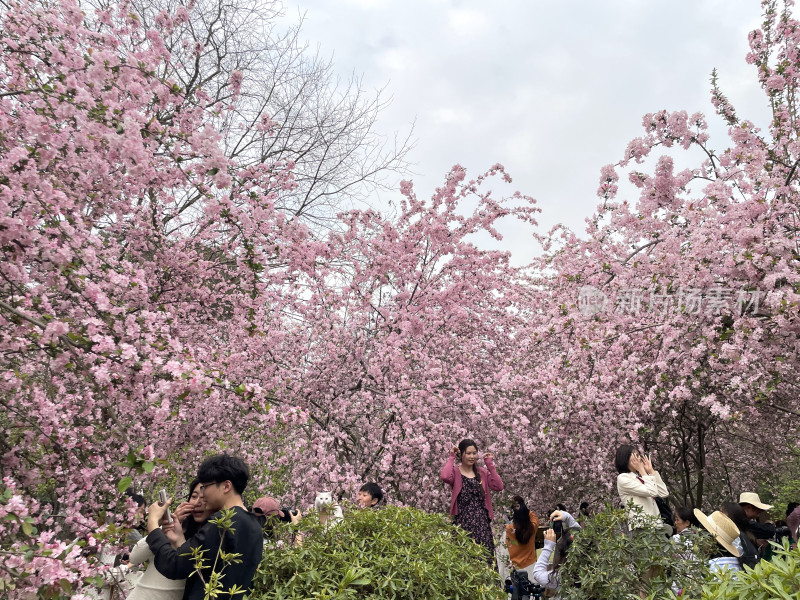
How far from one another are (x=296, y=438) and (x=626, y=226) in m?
5.60

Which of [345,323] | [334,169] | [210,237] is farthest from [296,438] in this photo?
[334,169]

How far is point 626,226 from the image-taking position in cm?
745

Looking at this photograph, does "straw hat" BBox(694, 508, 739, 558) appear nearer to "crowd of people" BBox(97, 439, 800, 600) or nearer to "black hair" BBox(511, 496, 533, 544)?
"crowd of people" BBox(97, 439, 800, 600)

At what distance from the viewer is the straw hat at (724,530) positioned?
3742 mm

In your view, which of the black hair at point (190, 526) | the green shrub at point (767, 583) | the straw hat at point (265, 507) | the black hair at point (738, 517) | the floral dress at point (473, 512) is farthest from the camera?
the floral dress at point (473, 512)

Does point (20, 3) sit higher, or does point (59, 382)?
point (20, 3)

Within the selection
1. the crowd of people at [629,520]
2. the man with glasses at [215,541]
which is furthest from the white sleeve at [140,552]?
the crowd of people at [629,520]

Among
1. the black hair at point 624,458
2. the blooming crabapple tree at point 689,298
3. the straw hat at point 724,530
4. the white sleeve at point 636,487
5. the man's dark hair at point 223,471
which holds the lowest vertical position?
the straw hat at point 724,530

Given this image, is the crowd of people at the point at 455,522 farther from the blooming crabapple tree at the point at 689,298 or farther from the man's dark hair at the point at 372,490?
the blooming crabapple tree at the point at 689,298

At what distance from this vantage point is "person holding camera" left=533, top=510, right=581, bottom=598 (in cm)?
414

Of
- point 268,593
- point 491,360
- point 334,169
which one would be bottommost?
point 268,593

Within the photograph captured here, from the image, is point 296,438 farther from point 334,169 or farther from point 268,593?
point 268,593

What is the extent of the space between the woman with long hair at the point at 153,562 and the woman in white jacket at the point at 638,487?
9.39 feet

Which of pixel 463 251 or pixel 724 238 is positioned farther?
pixel 463 251
